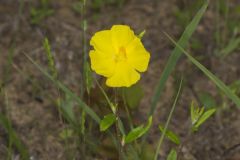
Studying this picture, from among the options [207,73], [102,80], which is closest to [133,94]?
[102,80]

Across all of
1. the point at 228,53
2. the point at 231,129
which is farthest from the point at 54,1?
the point at 231,129

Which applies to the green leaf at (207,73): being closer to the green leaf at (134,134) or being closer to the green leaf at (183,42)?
the green leaf at (183,42)

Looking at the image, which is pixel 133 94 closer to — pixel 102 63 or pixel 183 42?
pixel 183 42

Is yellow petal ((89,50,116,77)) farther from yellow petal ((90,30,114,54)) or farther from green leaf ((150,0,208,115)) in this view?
green leaf ((150,0,208,115))

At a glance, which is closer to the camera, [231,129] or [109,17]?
[231,129]

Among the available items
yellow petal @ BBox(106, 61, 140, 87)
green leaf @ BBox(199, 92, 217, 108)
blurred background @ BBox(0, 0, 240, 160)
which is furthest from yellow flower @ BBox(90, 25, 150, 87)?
green leaf @ BBox(199, 92, 217, 108)

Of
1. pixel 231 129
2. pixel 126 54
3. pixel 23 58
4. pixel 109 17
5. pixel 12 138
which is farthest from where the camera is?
pixel 109 17

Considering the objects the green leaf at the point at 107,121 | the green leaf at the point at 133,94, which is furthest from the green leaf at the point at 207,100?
the green leaf at the point at 107,121

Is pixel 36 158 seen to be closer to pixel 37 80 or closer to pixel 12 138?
pixel 12 138
